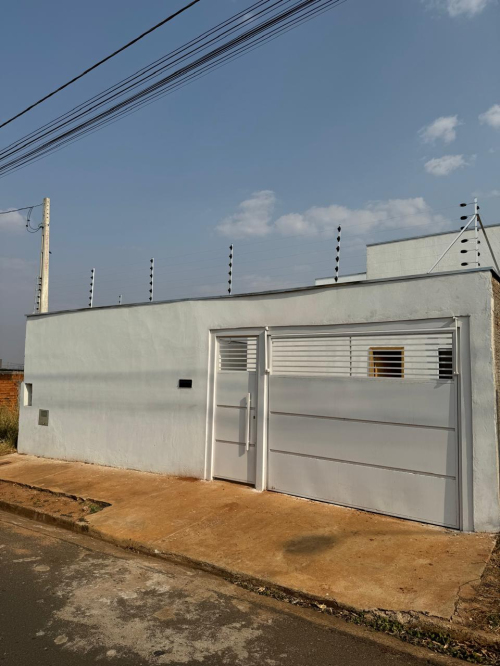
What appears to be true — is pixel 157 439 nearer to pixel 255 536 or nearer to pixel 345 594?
pixel 255 536

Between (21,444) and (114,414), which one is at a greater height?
(114,414)

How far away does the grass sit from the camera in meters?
11.8

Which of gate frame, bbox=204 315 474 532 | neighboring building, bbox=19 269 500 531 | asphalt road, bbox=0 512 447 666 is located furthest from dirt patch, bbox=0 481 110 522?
gate frame, bbox=204 315 474 532

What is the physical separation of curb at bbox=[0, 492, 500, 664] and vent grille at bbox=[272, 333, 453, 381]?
2.95 meters

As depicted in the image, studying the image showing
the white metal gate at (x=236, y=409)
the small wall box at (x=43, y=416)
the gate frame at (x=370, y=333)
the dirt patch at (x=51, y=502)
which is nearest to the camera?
the gate frame at (x=370, y=333)

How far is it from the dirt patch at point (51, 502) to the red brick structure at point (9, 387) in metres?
8.33

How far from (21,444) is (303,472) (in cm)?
761

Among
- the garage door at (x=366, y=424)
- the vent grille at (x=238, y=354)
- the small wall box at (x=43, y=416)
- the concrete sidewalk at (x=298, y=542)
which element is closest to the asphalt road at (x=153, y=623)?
the concrete sidewalk at (x=298, y=542)

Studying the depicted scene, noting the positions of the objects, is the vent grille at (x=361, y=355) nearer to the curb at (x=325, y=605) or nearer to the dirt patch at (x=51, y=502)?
the curb at (x=325, y=605)

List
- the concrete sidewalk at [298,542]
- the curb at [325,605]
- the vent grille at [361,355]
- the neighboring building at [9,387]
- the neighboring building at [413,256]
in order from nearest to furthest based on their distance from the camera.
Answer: the curb at [325,605], the concrete sidewalk at [298,542], the vent grille at [361,355], the neighboring building at [413,256], the neighboring building at [9,387]

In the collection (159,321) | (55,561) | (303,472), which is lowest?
(55,561)

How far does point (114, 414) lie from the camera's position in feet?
31.2

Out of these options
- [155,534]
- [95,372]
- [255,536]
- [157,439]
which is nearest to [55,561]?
[155,534]

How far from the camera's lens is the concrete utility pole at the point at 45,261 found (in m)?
12.1
